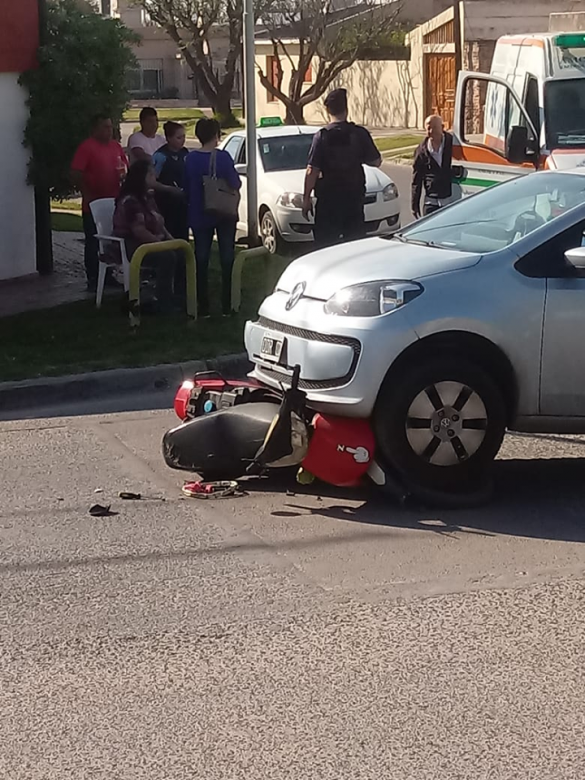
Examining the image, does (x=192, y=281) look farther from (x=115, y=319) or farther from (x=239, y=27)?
(x=239, y=27)

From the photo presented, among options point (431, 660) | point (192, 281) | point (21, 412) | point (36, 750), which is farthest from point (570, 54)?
point (36, 750)

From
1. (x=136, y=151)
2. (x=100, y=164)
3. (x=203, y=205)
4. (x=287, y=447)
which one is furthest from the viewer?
(x=100, y=164)

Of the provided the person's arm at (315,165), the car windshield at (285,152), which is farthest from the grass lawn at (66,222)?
the person's arm at (315,165)

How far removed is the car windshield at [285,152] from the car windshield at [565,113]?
485cm

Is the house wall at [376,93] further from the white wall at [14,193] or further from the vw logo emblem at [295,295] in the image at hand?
the vw logo emblem at [295,295]

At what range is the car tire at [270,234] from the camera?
16812mm

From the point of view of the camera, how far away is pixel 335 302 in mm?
7086

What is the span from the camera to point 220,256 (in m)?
11.9

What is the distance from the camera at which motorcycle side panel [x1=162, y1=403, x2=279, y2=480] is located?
279 inches

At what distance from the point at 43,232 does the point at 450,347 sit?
337 inches

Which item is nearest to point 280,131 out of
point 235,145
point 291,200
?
point 235,145

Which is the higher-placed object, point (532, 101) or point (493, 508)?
point (532, 101)

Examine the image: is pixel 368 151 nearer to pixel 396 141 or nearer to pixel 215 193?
pixel 215 193

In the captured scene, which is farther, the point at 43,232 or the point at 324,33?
the point at 324,33
